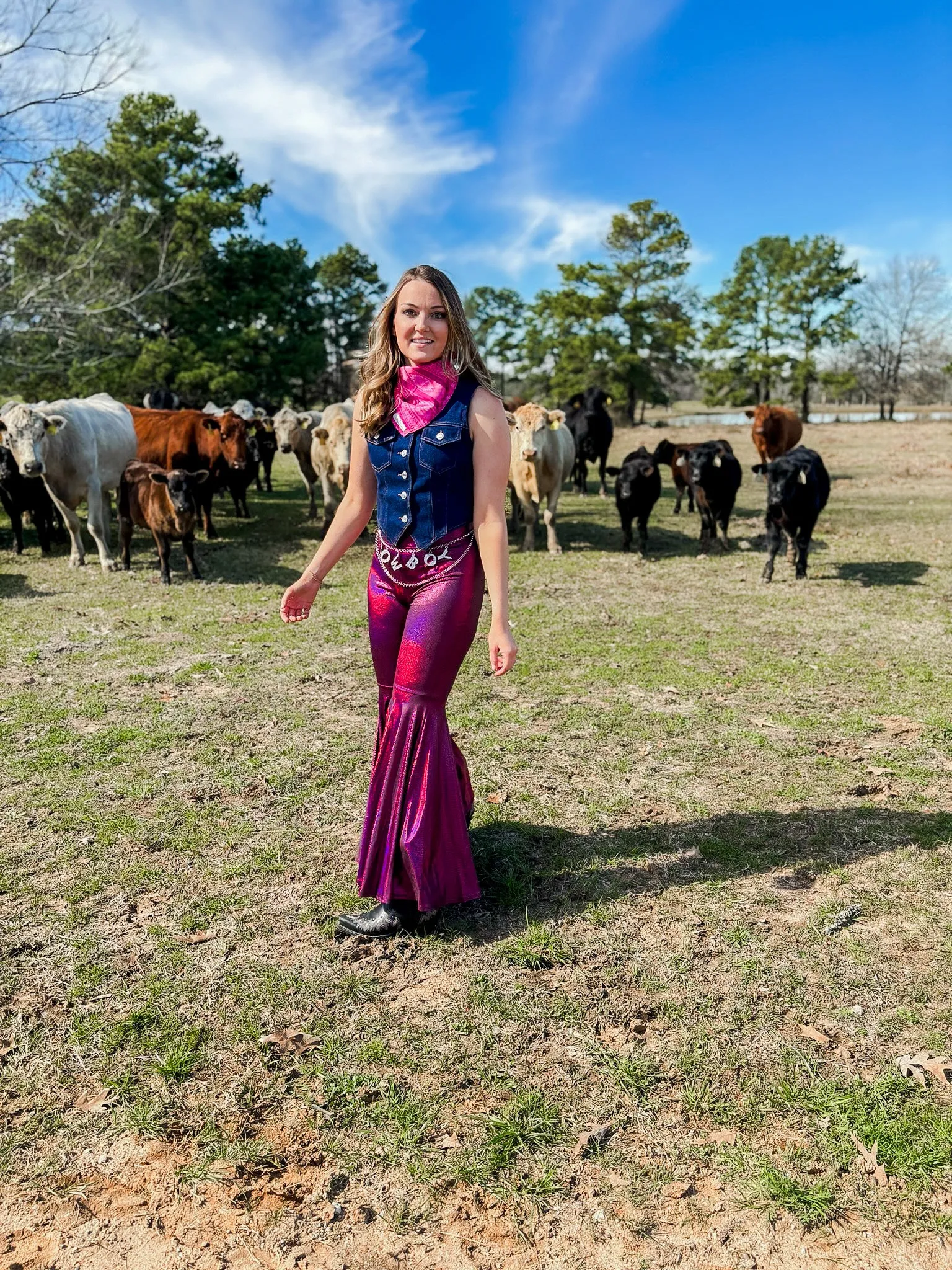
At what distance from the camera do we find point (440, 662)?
321 cm

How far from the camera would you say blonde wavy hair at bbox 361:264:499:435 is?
10.2 ft

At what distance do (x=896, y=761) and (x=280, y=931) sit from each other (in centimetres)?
377

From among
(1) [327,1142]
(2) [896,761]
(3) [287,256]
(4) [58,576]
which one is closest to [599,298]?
(3) [287,256]

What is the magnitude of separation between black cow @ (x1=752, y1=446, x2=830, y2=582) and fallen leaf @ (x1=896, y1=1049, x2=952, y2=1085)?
7.20 m

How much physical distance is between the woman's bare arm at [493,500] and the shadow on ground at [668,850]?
4.08 ft

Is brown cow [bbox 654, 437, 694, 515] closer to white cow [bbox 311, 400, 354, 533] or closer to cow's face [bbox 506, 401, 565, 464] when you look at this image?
cow's face [bbox 506, 401, 565, 464]

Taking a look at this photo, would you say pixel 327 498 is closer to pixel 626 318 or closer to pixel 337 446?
pixel 337 446

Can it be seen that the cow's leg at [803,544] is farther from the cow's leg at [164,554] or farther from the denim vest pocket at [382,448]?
the denim vest pocket at [382,448]

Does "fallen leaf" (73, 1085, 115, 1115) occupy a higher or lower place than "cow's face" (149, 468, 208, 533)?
lower

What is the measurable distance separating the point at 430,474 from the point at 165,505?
7.71 metres

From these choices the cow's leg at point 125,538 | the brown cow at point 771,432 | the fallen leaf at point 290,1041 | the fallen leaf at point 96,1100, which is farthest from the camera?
the brown cow at point 771,432

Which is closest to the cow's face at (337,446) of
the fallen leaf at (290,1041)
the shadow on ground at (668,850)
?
the shadow on ground at (668,850)

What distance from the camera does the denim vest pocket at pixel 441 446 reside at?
122 inches

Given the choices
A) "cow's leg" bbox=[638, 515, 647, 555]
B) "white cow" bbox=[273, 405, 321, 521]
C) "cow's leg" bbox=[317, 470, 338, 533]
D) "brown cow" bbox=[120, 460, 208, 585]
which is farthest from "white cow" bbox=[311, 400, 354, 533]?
"cow's leg" bbox=[638, 515, 647, 555]
